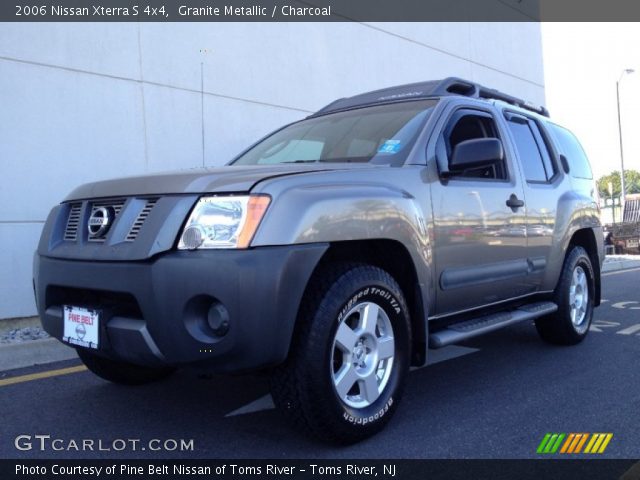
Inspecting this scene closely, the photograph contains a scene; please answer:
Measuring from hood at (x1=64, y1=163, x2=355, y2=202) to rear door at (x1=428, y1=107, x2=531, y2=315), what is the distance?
770 mm

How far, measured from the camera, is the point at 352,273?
9.36 ft

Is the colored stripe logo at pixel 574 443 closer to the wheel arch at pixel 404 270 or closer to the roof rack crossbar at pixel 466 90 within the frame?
the wheel arch at pixel 404 270

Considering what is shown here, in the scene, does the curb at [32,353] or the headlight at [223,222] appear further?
the curb at [32,353]

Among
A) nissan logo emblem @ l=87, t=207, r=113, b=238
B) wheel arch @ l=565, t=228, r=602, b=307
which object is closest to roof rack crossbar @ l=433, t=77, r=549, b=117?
wheel arch @ l=565, t=228, r=602, b=307

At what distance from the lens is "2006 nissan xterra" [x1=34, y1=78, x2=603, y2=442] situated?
252 cm

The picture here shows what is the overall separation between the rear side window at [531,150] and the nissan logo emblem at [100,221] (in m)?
2.95

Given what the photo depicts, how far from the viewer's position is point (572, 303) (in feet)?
16.5

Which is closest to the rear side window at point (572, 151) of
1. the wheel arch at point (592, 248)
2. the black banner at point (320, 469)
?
the wheel arch at point (592, 248)

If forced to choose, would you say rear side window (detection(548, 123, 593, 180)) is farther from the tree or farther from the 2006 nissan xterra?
the tree

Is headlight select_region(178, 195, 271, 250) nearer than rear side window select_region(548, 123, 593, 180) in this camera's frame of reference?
Yes

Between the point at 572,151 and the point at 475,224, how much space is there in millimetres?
2365

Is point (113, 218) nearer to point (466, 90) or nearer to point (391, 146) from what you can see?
point (391, 146)

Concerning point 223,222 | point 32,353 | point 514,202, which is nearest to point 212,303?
point 223,222

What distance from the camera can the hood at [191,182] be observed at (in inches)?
104
